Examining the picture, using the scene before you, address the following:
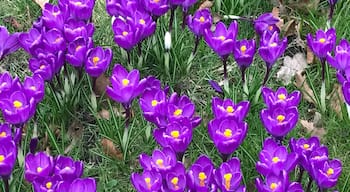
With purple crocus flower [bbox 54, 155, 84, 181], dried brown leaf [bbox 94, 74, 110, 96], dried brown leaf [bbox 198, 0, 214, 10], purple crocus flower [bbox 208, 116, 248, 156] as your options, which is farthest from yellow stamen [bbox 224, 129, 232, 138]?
dried brown leaf [bbox 198, 0, 214, 10]

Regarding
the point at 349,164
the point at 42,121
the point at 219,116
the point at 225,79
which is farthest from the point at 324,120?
the point at 42,121

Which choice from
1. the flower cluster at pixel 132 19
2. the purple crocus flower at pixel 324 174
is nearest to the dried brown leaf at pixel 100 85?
the flower cluster at pixel 132 19

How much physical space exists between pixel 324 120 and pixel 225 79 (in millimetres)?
471

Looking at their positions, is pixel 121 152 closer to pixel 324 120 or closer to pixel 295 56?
pixel 324 120

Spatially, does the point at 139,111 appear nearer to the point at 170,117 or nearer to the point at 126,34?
the point at 126,34

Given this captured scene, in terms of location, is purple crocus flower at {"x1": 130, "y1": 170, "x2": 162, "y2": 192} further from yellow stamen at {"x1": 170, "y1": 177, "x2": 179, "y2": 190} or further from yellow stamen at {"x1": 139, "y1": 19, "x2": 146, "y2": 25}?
yellow stamen at {"x1": 139, "y1": 19, "x2": 146, "y2": 25}

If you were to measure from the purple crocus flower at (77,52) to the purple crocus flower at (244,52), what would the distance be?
62 cm

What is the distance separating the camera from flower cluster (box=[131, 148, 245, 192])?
2139 mm

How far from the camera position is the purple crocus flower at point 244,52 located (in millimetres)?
2689

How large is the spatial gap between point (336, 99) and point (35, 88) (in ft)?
4.36

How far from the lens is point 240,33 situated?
10.8 feet

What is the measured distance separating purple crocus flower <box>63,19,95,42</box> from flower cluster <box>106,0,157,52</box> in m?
0.12

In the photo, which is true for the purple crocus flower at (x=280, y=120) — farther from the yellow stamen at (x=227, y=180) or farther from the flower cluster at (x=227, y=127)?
the yellow stamen at (x=227, y=180)

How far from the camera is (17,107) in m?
2.38
